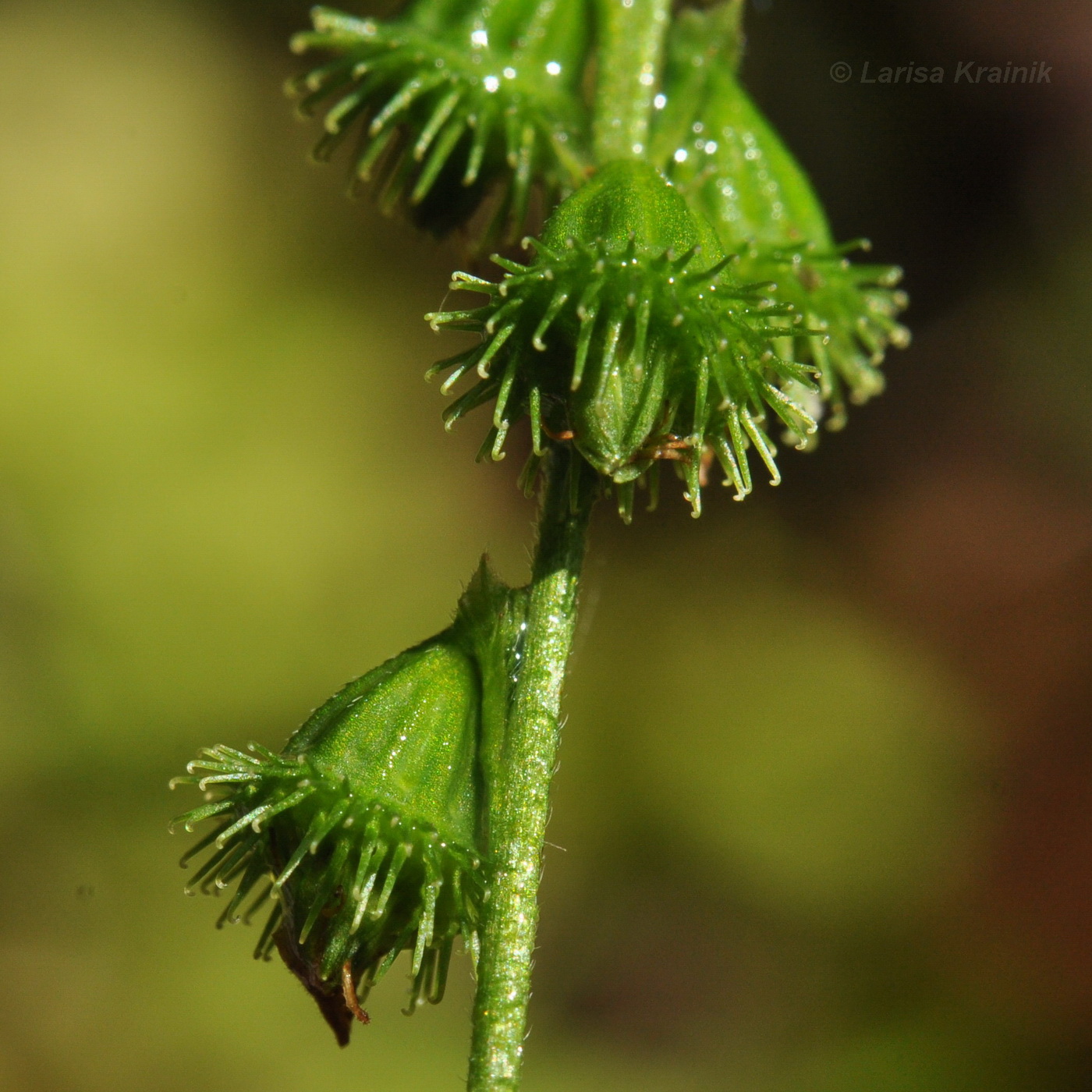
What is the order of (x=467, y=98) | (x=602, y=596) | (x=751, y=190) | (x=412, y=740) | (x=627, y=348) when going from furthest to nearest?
(x=602, y=596) → (x=751, y=190) → (x=467, y=98) → (x=412, y=740) → (x=627, y=348)

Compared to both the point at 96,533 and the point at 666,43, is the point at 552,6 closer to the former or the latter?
the point at 666,43

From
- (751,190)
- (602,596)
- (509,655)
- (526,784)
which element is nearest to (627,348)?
(509,655)

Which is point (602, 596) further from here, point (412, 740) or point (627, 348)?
point (627, 348)

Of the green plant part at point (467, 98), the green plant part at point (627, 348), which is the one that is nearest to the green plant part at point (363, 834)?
the green plant part at point (627, 348)

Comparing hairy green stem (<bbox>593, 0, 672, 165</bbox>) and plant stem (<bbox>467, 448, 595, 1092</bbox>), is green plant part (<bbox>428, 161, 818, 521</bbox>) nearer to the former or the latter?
plant stem (<bbox>467, 448, 595, 1092</bbox>)

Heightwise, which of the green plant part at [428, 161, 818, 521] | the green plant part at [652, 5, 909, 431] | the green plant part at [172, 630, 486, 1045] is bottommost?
the green plant part at [172, 630, 486, 1045]

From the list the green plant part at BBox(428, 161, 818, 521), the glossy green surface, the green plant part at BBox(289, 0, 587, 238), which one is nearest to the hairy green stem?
the green plant part at BBox(289, 0, 587, 238)
